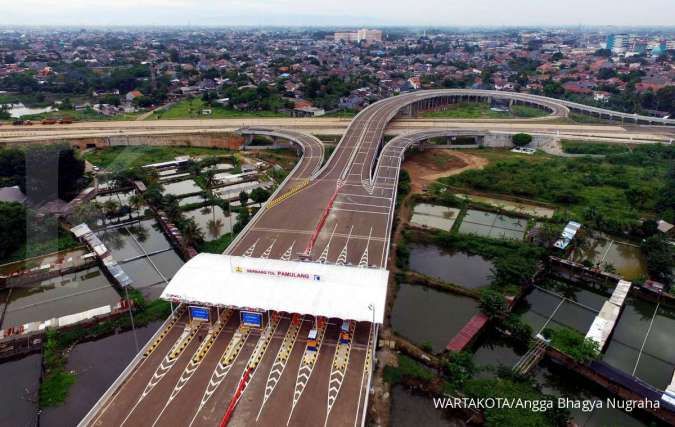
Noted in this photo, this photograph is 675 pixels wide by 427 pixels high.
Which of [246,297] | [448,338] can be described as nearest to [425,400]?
[448,338]

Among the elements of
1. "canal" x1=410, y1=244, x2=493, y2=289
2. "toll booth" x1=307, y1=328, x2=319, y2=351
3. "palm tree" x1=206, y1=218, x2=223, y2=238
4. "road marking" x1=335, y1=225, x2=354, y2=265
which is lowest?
"canal" x1=410, y1=244, x2=493, y2=289

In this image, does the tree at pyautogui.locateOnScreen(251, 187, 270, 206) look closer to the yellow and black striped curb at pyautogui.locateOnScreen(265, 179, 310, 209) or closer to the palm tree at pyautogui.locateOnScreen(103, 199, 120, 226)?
the yellow and black striped curb at pyautogui.locateOnScreen(265, 179, 310, 209)

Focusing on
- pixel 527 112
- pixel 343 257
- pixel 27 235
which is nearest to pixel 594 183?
pixel 343 257

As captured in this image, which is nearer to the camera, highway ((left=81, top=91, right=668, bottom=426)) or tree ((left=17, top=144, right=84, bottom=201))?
highway ((left=81, top=91, right=668, bottom=426))

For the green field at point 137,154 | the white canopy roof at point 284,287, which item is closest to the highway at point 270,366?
the white canopy roof at point 284,287

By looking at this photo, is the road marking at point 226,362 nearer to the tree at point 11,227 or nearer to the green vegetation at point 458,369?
the green vegetation at point 458,369

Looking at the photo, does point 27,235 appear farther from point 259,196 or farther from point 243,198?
point 259,196

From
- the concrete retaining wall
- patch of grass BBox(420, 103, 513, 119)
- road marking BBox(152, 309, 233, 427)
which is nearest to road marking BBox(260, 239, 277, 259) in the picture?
road marking BBox(152, 309, 233, 427)
